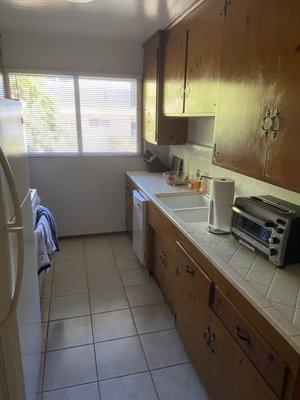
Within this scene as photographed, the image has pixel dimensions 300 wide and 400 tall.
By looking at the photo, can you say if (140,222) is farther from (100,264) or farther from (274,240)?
(274,240)

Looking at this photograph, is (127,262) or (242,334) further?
(127,262)

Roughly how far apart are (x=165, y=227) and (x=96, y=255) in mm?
1471

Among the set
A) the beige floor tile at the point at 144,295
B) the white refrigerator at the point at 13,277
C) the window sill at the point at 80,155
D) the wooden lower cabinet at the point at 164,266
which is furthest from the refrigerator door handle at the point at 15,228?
the window sill at the point at 80,155

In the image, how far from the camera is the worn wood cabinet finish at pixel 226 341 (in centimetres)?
94

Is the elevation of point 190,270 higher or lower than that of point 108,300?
higher

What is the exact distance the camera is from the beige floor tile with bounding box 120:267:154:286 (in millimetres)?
2783

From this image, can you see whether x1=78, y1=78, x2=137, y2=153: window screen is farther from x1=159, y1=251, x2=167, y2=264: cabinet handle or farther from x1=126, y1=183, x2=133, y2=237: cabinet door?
x1=159, y1=251, x2=167, y2=264: cabinet handle

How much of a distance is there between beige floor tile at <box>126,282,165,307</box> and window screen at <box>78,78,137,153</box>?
1793 millimetres

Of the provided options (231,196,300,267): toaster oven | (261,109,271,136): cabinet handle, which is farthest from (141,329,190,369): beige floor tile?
(261,109,271,136): cabinet handle

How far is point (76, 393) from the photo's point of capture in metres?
1.66

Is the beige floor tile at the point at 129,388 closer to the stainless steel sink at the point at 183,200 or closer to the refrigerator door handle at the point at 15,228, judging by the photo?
the refrigerator door handle at the point at 15,228

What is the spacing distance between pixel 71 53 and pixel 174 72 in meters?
1.40

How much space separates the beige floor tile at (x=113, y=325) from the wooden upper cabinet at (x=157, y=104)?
1.75 m

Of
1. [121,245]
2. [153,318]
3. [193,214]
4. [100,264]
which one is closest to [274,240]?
[193,214]
